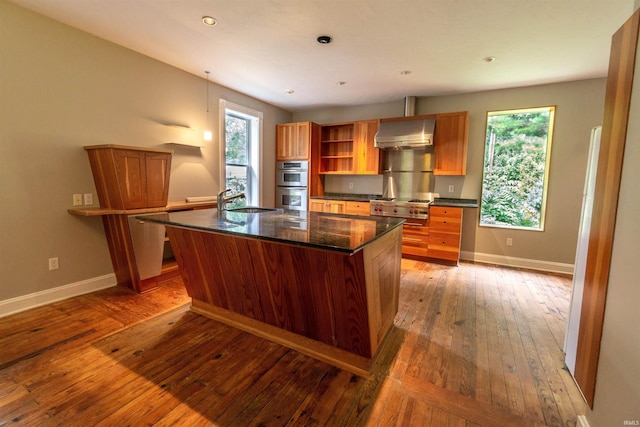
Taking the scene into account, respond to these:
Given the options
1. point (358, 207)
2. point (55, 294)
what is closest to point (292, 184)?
point (358, 207)

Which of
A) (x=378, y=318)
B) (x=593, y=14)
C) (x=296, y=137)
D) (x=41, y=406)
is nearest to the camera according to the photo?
(x=41, y=406)

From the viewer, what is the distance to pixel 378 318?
1921 mm

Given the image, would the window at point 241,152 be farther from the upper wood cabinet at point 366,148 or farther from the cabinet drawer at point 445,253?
the cabinet drawer at point 445,253

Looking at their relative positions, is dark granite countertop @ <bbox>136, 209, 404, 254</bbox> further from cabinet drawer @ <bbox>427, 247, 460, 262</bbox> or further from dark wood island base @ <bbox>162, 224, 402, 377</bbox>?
cabinet drawer @ <bbox>427, 247, 460, 262</bbox>

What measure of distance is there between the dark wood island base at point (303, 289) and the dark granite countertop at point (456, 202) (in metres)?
2.30

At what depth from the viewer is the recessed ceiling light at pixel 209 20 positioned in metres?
2.49

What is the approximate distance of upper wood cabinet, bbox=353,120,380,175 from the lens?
4.95m

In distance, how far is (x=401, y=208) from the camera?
4.44 m

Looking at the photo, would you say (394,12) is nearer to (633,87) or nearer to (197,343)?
(633,87)

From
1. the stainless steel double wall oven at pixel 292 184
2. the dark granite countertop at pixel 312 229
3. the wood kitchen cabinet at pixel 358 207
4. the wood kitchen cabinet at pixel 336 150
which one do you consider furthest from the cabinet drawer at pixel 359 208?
the dark granite countertop at pixel 312 229

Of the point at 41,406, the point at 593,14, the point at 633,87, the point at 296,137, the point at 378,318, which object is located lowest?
the point at 41,406

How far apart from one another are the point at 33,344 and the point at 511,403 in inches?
128

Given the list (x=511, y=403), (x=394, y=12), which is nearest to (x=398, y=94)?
(x=394, y=12)

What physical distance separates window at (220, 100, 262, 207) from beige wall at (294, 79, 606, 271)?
115 inches
